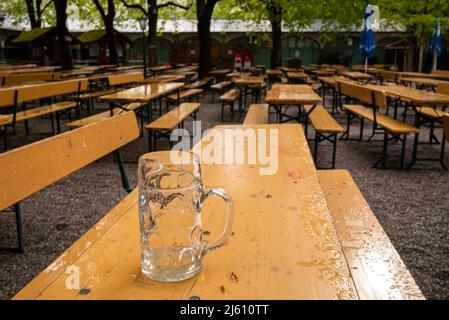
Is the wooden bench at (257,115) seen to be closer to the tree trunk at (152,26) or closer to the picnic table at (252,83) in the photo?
the picnic table at (252,83)

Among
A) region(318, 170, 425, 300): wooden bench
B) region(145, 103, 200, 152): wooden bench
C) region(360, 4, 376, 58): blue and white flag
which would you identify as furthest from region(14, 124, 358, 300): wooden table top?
region(360, 4, 376, 58): blue and white flag

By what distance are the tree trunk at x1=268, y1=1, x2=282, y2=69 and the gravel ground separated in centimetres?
1056

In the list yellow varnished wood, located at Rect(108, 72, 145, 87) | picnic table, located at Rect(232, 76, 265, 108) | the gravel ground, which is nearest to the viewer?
the gravel ground

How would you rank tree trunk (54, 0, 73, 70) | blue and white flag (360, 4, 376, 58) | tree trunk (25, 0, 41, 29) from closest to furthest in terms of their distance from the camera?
blue and white flag (360, 4, 376, 58)
tree trunk (54, 0, 73, 70)
tree trunk (25, 0, 41, 29)

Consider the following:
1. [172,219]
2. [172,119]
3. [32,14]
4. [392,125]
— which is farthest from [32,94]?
[32,14]

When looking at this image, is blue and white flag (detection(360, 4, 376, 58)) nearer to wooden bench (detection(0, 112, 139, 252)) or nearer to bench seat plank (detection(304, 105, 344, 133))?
bench seat plank (detection(304, 105, 344, 133))

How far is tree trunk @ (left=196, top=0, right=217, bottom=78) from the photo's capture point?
42.2ft

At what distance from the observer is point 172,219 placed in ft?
2.43

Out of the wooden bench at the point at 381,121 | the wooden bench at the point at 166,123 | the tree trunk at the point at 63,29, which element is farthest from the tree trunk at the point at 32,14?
the wooden bench at the point at 381,121

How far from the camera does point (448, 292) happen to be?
2252 mm

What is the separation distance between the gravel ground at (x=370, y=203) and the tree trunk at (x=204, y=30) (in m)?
8.34

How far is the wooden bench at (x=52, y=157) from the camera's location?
1.31m
